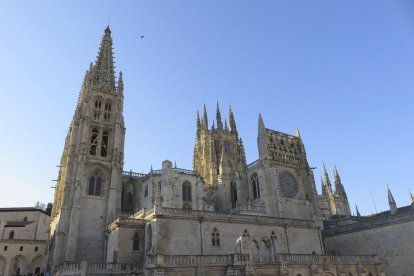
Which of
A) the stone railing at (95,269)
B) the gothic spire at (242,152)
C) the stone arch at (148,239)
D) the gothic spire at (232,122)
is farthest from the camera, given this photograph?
the gothic spire at (232,122)

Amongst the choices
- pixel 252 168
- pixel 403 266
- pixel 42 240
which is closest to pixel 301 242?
pixel 403 266

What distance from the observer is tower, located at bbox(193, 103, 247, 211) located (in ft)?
181

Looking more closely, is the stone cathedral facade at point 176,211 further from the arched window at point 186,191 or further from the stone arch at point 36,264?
the stone arch at point 36,264

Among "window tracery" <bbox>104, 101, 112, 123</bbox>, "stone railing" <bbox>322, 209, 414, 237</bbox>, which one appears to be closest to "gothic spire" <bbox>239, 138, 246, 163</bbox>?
"stone railing" <bbox>322, 209, 414, 237</bbox>

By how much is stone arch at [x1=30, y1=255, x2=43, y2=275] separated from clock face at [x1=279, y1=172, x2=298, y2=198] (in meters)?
36.5

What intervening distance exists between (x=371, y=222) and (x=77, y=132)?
3872 centimetres

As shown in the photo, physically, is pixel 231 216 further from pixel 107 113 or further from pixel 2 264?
pixel 2 264

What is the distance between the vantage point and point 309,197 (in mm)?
46844

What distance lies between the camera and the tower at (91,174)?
37.6 m

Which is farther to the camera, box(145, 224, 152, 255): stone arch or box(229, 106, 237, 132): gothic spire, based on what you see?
box(229, 106, 237, 132): gothic spire

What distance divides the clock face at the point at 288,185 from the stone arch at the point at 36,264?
3645 centimetres

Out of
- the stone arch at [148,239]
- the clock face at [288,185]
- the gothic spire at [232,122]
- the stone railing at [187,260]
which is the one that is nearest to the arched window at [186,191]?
the clock face at [288,185]

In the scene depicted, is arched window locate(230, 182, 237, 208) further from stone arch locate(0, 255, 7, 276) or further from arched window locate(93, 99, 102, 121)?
stone arch locate(0, 255, 7, 276)

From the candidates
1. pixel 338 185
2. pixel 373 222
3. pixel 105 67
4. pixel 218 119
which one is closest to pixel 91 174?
pixel 105 67
